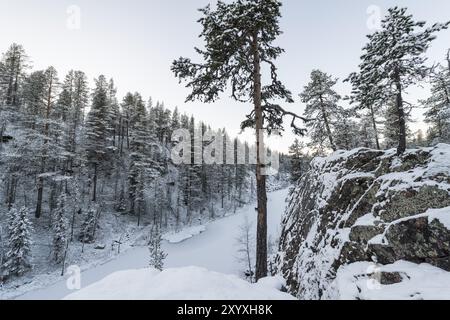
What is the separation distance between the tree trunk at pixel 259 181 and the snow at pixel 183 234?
1117 inches

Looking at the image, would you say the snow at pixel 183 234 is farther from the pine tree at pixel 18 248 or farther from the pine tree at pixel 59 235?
the pine tree at pixel 18 248

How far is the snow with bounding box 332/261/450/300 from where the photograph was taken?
183 inches

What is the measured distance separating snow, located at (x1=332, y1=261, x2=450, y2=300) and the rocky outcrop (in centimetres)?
19

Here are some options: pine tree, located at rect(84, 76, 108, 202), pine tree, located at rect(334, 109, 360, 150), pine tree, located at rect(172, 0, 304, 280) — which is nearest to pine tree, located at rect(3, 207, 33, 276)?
pine tree, located at rect(84, 76, 108, 202)

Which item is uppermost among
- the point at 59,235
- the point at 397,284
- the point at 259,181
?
the point at 259,181

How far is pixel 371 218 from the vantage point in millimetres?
7680

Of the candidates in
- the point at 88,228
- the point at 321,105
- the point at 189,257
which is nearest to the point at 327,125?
the point at 321,105

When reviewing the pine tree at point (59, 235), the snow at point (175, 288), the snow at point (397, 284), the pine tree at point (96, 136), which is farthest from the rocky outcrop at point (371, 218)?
the pine tree at point (96, 136)

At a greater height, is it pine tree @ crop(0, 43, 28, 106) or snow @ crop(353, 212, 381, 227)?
pine tree @ crop(0, 43, 28, 106)

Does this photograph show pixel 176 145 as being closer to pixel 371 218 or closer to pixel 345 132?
pixel 345 132

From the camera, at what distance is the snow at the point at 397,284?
183 inches

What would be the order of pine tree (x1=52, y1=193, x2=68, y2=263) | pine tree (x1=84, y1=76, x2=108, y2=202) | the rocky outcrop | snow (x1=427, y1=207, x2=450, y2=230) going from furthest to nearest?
1. pine tree (x1=84, y1=76, x2=108, y2=202)
2. pine tree (x1=52, y1=193, x2=68, y2=263)
3. the rocky outcrop
4. snow (x1=427, y1=207, x2=450, y2=230)

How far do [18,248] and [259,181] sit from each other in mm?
23587

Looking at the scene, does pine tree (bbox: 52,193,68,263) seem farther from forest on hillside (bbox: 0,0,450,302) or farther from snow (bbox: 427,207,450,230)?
snow (bbox: 427,207,450,230)
